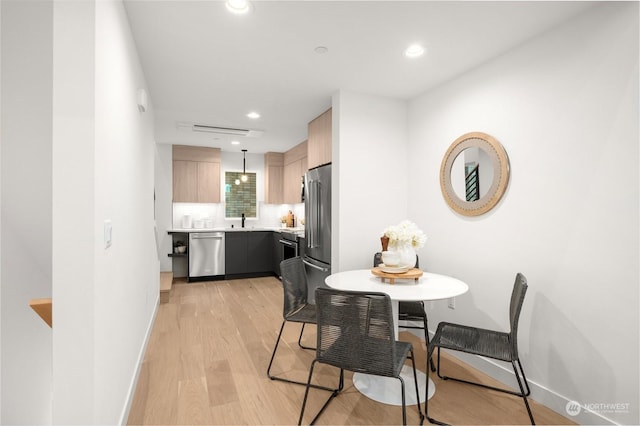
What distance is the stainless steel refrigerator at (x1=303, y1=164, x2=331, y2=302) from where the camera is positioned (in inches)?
146

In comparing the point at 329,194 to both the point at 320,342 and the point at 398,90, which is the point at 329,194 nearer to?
the point at 398,90

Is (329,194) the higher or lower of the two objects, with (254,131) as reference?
lower

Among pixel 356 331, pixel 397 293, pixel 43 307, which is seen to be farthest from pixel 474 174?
pixel 43 307

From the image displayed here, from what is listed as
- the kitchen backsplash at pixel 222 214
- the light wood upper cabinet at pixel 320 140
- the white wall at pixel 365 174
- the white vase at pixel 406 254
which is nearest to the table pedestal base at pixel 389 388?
the white vase at pixel 406 254

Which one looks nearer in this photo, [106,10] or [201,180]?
[106,10]

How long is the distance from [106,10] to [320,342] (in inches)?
79.0

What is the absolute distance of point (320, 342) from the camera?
1.95 meters

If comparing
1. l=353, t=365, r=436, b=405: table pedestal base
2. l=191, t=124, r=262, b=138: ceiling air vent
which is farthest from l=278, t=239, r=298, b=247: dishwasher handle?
l=353, t=365, r=436, b=405: table pedestal base

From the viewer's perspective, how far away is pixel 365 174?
3498 millimetres

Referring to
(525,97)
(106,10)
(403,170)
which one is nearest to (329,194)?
(403,170)

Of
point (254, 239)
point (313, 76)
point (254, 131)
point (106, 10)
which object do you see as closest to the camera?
point (106, 10)

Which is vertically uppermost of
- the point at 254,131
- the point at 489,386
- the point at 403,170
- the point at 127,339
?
the point at 254,131

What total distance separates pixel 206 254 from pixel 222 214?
3.71 feet

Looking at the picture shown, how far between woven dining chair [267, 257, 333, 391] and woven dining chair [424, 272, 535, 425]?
93 cm
